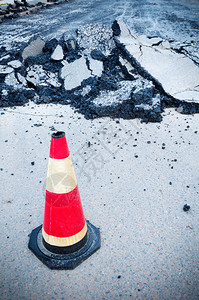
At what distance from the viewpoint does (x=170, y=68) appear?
4.48 metres

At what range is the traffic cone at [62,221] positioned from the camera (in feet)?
5.57

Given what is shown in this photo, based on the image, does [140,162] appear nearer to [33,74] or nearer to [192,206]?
[192,206]

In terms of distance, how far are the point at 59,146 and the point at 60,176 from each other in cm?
23

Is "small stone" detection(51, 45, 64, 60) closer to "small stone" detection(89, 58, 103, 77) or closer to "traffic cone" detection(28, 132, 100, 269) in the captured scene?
"small stone" detection(89, 58, 103, 77)

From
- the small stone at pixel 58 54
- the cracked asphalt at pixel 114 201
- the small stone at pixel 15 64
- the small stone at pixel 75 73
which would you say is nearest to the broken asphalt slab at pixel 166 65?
the cracked asphalt at pixel 114 201

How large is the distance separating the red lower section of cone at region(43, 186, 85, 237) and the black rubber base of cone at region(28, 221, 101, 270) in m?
0.20

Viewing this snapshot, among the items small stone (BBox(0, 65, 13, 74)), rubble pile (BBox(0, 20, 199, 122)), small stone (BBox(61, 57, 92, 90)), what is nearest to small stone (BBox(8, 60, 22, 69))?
rubble pile (BBox(0, 20, 199, 122))

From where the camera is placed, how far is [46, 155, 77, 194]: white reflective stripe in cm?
170

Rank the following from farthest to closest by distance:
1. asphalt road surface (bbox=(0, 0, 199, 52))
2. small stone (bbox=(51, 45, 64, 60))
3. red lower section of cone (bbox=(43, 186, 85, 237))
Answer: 1. asphalt road surface (bbox=(0, 0, 199, 52))
2. small stone (bbox=(51, 45, 64, 60))
3. red lower section of cone (bbox=(43, 186, 85, 237))

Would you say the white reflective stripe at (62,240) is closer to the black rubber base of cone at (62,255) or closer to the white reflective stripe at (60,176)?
the black rubber base of cone at (62,255)

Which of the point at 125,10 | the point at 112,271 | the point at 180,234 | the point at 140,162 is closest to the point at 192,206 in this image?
the point at 180,234

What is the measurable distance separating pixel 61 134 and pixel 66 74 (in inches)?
132

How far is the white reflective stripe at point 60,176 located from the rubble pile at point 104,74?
2.30m

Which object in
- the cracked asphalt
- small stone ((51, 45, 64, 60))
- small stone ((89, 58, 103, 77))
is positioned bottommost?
the cracked asphalt
